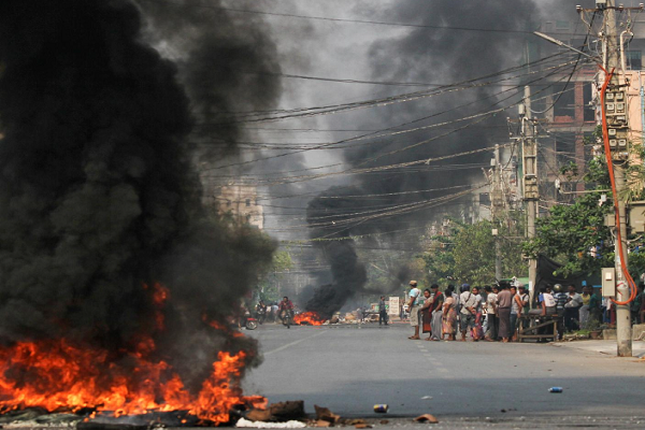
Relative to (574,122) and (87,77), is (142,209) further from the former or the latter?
(574,122)

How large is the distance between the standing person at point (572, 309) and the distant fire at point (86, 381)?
20.9 meters

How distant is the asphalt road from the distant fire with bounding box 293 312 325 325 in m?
34.2

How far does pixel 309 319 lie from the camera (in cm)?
5609

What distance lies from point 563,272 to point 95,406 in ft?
75.2

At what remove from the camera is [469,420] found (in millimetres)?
8891

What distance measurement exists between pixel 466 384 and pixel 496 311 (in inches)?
582

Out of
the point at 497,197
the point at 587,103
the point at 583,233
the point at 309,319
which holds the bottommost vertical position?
the point at 309,319

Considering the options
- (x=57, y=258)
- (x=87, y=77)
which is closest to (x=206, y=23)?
(x=87, y=77)

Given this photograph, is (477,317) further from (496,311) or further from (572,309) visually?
(572,309)

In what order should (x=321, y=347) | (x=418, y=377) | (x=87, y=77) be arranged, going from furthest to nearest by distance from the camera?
(x=321, y=347)
(x=418, y=377)
(x=87, y=77)

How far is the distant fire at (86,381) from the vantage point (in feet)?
28.3

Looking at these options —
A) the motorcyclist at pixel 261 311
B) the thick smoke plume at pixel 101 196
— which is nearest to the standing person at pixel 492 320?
the thick smoke plume at pixel 101 196

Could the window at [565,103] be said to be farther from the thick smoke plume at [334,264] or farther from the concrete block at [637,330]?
the concrete block at [637,330]

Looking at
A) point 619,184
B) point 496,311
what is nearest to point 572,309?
point 496,311
